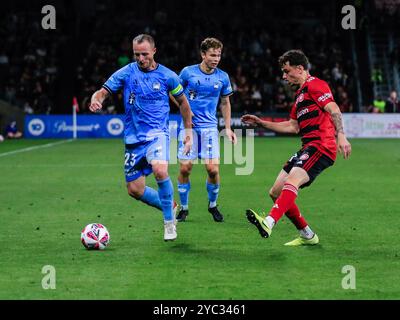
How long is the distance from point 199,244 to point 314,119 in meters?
1.93

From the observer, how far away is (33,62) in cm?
3888

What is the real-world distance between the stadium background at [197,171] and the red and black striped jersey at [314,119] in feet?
3.81

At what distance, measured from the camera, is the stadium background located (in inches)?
316

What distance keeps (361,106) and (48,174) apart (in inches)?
860

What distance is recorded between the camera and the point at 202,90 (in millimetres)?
12359

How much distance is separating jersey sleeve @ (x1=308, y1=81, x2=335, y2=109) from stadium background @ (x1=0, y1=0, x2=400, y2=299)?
5.33 ft

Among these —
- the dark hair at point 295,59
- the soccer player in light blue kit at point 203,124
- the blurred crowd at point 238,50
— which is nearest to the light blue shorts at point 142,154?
the dark hair at point 295,59

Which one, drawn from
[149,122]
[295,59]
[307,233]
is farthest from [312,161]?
[149,122]

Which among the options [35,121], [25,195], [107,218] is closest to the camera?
[107,218]

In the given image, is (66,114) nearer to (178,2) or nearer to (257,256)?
(178,2)

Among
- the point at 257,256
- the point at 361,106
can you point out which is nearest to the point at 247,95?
the point at 361,106

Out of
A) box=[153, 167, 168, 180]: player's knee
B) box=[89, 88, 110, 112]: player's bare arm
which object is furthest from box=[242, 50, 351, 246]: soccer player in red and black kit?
box=[89, 88, 110, 112]: player's bare arm

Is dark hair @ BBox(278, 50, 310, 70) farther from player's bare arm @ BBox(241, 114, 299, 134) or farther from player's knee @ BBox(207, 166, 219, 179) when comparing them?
player's knee @ BBox(207, 166, 219, 179)

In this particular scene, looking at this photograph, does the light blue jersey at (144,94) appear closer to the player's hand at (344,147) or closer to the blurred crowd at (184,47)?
the player's hand at (344,147)
